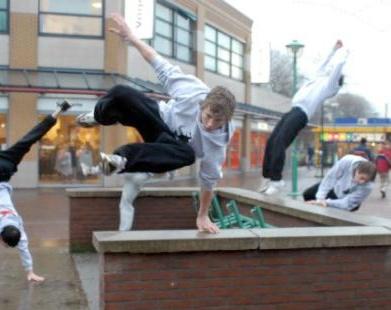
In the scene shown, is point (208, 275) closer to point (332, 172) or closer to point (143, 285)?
point (143, 285)

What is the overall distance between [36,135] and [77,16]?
1720cm

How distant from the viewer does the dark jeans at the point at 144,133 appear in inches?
201

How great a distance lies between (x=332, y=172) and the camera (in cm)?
795

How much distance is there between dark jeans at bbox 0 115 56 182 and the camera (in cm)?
749

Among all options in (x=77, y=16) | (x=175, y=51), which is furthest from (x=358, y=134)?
(x=77, y=16)

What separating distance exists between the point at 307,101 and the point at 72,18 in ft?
60.6

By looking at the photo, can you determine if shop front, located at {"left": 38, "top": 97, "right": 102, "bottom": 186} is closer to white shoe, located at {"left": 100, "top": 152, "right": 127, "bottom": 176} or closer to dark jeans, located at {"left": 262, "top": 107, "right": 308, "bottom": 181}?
dark jeans, located at {"left": 262, "top": 107, "right": 308, "bottom": 181}

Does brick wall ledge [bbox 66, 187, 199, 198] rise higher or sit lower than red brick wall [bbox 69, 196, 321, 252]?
higher

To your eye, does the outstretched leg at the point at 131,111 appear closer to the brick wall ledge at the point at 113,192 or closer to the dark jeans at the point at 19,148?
the dark jeans at the point at 19,148

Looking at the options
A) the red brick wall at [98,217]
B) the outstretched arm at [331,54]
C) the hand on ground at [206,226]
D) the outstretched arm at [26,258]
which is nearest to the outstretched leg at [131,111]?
the hand on ground at [206,226]

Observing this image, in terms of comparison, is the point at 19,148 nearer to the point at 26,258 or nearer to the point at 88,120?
the point at 26,258

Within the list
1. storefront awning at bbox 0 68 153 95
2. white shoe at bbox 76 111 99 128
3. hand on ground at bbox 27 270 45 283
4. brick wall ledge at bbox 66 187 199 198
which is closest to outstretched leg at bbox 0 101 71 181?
hand on ground at bbox 27 270 45 283

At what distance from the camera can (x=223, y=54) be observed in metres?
35.4

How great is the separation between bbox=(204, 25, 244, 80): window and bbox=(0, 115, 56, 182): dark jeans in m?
25.3
